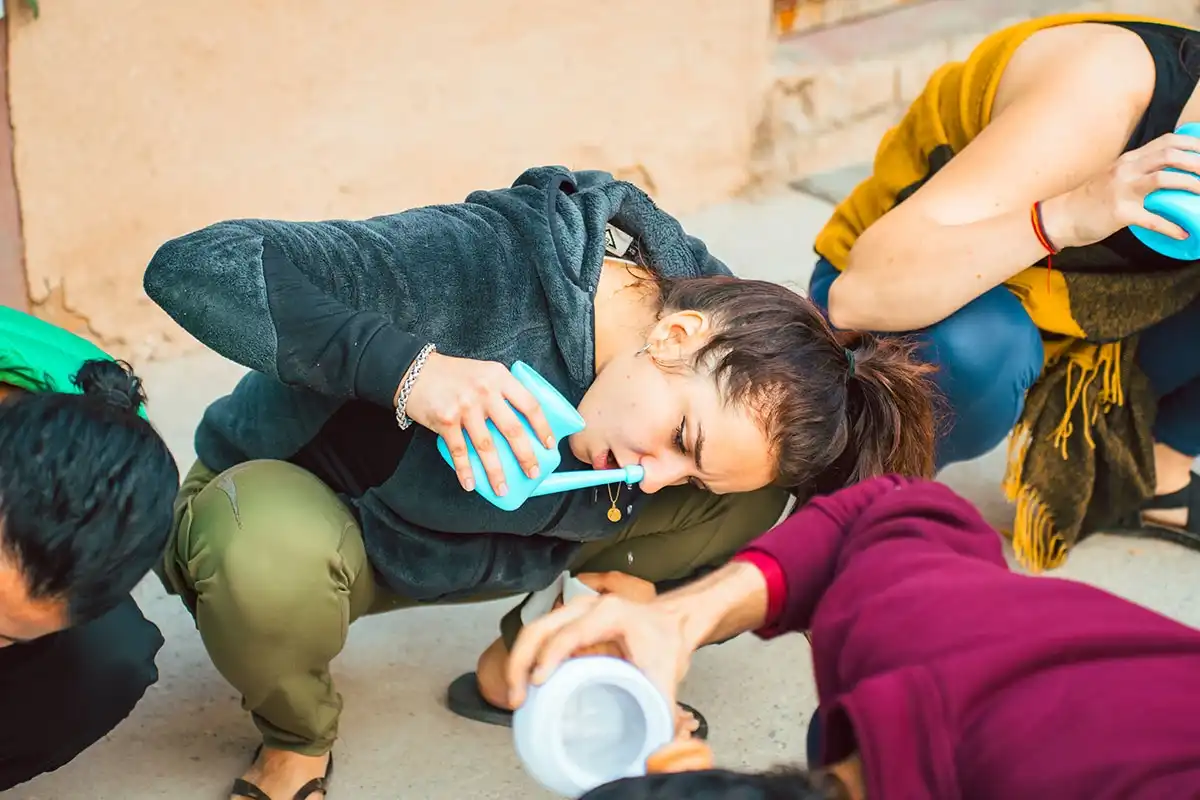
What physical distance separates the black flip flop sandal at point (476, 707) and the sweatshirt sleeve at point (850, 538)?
2.10ft

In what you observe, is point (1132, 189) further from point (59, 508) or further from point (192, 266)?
point (59, 508)

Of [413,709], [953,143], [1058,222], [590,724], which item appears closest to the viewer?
[590,724]

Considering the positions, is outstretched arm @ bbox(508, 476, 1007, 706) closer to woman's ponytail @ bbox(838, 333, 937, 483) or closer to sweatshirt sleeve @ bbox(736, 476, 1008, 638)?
sweatshirt sleeve @ bbox(736, 476, 1008, 638)

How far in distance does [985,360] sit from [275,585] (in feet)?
3.05

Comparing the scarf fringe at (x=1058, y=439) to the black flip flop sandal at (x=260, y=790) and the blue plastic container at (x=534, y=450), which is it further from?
the black flip flop sandal at (x=260, y=790)

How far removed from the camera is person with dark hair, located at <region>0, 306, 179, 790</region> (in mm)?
1107

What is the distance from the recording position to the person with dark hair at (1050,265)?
165cm

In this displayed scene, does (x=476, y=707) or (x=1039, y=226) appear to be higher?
(x=1039, y=226)

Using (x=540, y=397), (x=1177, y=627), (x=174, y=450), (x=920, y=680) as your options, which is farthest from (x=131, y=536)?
(x=174, y=450)

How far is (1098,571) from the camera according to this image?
2092 mm

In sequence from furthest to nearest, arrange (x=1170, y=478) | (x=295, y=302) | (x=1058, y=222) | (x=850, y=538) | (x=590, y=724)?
(x=1170, y=478) → (x=1058, y=222) → (x=295, y=302) → (x=850, y=538) → (x=590, y=724)

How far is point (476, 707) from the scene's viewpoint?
171cm

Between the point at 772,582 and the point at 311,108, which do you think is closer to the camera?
the point at 772,582

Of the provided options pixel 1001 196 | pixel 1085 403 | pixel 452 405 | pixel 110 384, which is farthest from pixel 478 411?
pixel 1085 403
